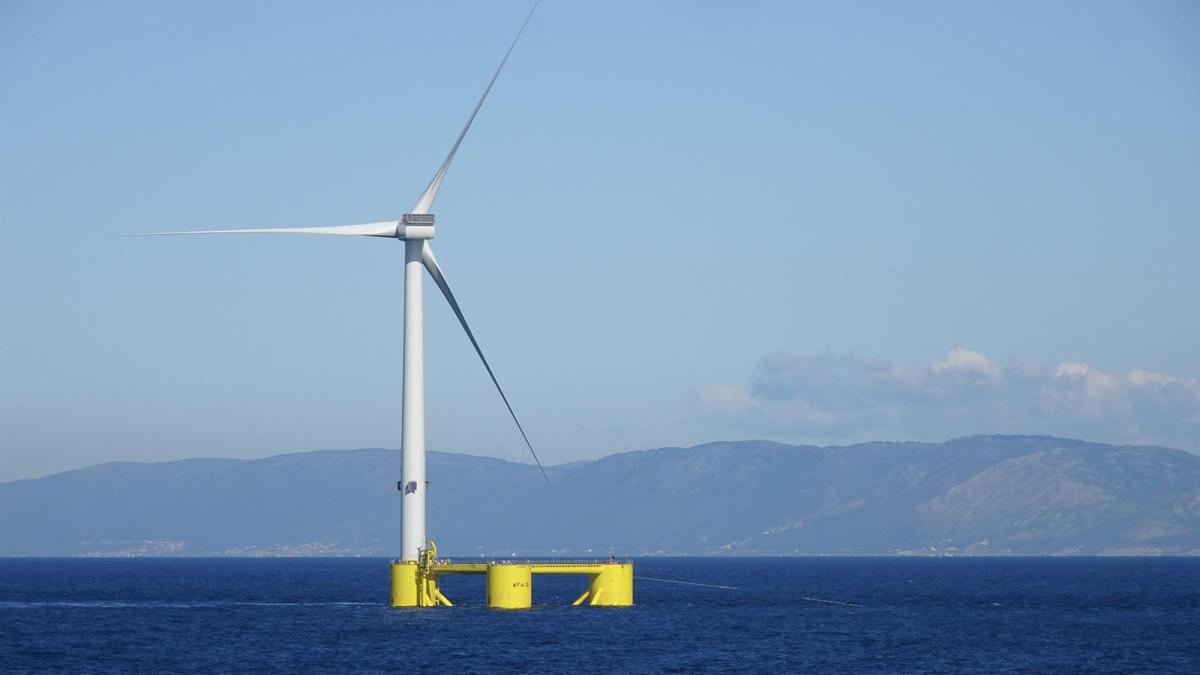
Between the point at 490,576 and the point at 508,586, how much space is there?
2.00 meters

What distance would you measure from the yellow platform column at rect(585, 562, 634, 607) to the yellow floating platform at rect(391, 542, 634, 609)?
9cm

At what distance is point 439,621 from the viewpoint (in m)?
148

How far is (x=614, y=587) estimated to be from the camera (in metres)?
159

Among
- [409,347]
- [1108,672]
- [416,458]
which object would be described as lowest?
[1108,672]

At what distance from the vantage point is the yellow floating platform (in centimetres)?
14712

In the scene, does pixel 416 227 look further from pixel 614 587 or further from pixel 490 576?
pixel 614 587

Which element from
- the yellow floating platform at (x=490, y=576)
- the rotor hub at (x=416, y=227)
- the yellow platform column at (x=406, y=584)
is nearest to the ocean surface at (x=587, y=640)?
the yellow platform column at (x=406, y=584)

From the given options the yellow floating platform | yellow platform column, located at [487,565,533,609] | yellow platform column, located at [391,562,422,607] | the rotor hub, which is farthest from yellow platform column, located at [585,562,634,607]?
the rotor hub

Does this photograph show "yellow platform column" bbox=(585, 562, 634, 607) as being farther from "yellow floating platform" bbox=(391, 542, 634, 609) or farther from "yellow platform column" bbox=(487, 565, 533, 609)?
"yellow platform column" bbox=(487, 565, 533, 609)

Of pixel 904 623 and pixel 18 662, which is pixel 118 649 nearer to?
pixel 18 662

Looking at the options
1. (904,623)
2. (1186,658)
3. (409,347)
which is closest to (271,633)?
(409,347)

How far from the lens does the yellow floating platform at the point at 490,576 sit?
14712cm

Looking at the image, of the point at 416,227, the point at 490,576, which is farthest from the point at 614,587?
the point at 416,227

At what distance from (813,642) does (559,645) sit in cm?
2268
